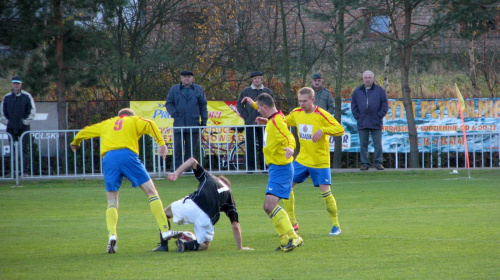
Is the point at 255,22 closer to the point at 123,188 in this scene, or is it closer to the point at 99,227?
the point at 123,188

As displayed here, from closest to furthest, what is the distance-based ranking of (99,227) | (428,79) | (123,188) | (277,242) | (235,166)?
(277,242) → (99,227) → (123,188) → (235,166) → (428,79)

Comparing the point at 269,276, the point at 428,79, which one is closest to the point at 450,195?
the point at 269,276

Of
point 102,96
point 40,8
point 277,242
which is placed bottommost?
point 277,242

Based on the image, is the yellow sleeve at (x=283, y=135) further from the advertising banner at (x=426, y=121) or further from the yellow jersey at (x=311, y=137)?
the advertising banner at (x=426, y=121)

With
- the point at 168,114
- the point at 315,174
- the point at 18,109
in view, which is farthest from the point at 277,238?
the point at 168,114

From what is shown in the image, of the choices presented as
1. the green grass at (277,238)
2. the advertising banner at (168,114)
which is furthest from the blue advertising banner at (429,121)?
the green grass at (277,238)

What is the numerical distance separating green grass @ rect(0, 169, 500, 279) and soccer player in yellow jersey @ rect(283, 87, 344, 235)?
524mm

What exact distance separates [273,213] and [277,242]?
0.79m

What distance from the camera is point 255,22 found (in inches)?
896

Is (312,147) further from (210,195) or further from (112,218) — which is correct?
(112,218)

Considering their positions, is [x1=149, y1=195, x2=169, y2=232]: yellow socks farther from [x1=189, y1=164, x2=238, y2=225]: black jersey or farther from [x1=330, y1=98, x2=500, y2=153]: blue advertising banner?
[x1=330, y1=98, x2=500, y2=153]: blue advertising banner

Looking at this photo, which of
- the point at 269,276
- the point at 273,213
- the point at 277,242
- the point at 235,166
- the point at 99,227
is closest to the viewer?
the point at 269,276

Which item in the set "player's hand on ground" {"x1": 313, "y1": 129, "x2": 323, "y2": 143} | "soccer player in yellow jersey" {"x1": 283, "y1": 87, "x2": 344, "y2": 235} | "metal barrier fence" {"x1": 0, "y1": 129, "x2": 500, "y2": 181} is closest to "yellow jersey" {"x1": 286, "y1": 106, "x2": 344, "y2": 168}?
"soccer player in yellow jersey" {"x1": 283, "y1": 87, "x2": 344, "y2": 235}

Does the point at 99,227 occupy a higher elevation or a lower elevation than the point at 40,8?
lower
